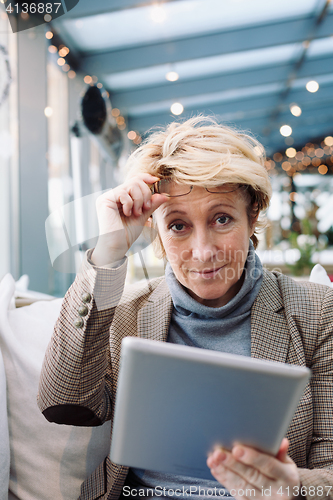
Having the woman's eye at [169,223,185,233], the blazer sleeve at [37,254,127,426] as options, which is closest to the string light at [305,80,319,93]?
the woman's eye at [169,223,185,233]

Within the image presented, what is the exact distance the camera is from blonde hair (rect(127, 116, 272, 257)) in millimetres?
1038

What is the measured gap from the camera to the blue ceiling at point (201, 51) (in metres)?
3.96

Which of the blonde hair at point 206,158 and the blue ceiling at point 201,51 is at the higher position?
the blue ceiling at point 201,51

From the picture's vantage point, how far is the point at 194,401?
591 mm

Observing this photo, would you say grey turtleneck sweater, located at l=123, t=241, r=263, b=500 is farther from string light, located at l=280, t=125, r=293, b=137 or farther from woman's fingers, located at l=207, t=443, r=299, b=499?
string light, located at l=280, t=125, r=293, b=137

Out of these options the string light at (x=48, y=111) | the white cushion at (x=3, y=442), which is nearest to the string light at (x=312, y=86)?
the string light at (x=48, y=111)

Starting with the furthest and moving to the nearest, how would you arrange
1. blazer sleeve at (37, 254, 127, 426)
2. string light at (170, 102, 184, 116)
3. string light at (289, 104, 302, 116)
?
string light at (289, 104, 302, 116)
string light at (170, 102, 184, 116)
blazer sleeve at (37, 254, 127, 426)

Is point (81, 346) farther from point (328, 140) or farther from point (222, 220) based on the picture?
point (328, 140)

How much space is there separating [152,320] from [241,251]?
0.33 meters

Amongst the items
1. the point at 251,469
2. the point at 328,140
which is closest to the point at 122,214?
the point at 251,469

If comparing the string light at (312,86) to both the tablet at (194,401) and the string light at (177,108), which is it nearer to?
the string light at (177,108)

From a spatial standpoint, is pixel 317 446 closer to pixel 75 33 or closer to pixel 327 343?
pixel 327 343

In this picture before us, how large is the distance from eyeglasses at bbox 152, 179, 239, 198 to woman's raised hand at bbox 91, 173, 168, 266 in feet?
0.11

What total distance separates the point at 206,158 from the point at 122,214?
0.89ft
